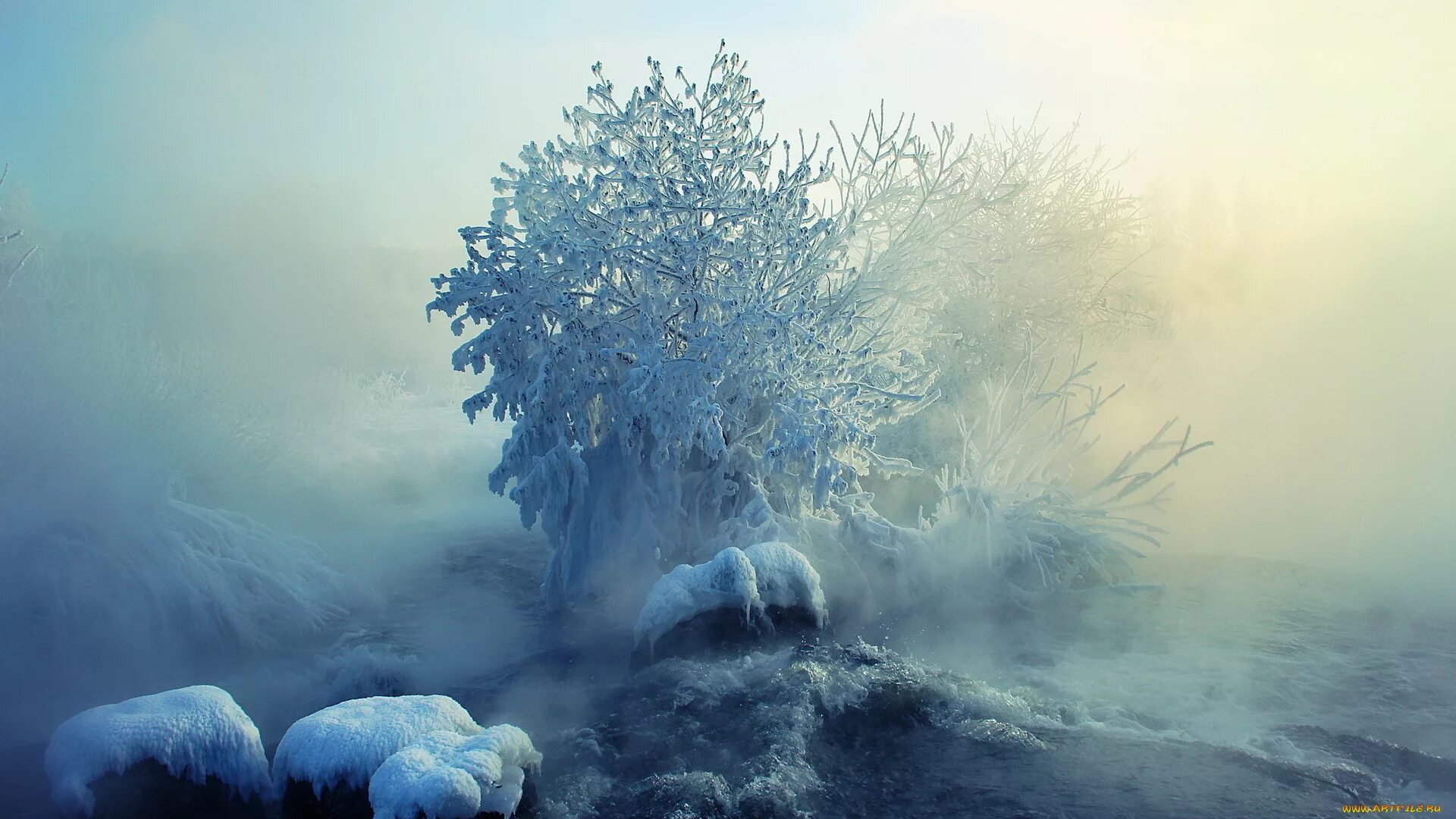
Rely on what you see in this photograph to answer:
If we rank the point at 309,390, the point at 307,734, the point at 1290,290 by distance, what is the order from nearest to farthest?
the point at 307,734
the point at 309,390
the point at 1290,290

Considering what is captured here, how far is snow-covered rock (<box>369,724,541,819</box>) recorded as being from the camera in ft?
18.2

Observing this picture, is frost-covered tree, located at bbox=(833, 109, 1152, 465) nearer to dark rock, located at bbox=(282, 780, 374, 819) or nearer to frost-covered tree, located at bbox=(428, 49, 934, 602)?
frost-covered tree, located at bbox=(428, 49, 934, 602)

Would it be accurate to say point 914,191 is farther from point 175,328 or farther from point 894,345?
point 175,328

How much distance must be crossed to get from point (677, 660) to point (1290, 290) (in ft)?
122

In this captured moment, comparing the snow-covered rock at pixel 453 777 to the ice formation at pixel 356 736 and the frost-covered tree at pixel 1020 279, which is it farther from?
the frost-covered tree at pixel 1020 279

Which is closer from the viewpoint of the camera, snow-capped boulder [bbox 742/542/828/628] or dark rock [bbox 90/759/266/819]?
dark rock [bbox 90/759/266/819]

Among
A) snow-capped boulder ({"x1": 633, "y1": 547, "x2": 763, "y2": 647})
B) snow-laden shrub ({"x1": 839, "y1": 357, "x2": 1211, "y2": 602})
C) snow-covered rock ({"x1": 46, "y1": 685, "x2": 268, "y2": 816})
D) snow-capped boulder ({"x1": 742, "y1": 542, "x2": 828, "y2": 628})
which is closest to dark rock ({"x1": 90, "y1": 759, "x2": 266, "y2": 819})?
snow-covered rock ({"x1": 46, "y1": 685, "x2": 268, "y2": 816})

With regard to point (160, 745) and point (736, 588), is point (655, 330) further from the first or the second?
point (160, 745)

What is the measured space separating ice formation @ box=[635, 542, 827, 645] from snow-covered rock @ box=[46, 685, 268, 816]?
4023 millimetres

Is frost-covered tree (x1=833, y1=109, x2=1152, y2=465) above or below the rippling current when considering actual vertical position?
above

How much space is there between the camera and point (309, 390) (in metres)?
27.5

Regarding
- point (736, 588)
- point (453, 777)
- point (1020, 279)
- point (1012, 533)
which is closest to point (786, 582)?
point (736, 588)

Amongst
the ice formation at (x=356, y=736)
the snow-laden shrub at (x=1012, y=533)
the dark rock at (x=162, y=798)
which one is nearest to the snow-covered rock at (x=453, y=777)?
the ice formation at (x=356, y=736)

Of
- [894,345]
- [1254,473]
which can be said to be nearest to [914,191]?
[894,345]
